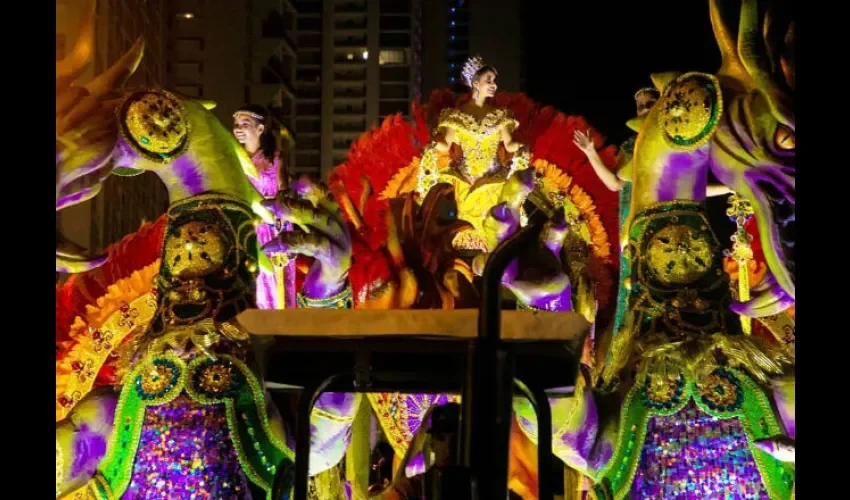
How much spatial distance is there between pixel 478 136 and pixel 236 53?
13.8ft

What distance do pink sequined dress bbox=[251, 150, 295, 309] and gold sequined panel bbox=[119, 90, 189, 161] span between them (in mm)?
361

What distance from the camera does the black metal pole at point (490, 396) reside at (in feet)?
7.01

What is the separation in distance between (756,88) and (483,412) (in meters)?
2.12

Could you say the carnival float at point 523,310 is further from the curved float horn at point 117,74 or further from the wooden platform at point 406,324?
the wooden platform at point 406,324

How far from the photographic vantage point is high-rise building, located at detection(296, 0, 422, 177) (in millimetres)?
9148

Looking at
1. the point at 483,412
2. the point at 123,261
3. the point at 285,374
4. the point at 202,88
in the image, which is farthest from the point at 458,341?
the point at 202,88

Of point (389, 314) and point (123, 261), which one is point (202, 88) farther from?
point (389, 314)

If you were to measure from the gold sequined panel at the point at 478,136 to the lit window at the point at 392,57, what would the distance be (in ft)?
13.9

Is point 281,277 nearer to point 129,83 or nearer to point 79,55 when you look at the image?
point 79,55

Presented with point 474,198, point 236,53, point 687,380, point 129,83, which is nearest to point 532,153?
point 474,198

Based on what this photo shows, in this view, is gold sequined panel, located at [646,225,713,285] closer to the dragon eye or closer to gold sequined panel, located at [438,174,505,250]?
the dragon eye

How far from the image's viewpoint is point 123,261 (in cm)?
525

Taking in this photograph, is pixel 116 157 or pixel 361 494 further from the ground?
pixel 116 157

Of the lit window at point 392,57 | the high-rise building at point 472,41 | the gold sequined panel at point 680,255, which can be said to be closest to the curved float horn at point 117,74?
the gold sequined panel at point 680,255
